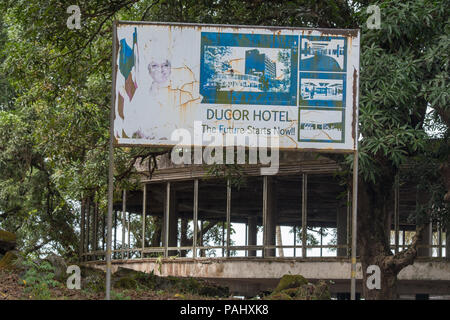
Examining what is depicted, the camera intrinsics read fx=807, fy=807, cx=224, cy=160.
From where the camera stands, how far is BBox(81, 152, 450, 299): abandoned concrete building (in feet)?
75.2

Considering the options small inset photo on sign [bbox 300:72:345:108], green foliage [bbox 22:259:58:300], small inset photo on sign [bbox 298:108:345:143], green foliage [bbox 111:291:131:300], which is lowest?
green foliage [bbox 111:291:131:300]

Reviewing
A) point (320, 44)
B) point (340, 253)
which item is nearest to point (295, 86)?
point (320, 44)

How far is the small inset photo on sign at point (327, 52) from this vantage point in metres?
11.8

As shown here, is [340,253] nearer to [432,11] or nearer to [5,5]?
[432,11]

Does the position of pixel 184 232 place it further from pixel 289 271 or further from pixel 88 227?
pixel 289 271

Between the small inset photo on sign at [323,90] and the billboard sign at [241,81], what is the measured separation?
0.01m

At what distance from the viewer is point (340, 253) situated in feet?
83.4

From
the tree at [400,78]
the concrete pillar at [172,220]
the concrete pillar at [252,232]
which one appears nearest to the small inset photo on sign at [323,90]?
the tree at [400,78]

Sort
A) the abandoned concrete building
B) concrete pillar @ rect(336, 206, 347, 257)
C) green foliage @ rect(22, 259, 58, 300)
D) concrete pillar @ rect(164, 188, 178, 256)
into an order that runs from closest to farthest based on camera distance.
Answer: green foliage @ rect(22, 259, 58, 300) < the abandoned concrete building < concrete pillar @ rect(336, 206, 347, 257) < concrete pillar @ rect(164, 188, 178, 256)

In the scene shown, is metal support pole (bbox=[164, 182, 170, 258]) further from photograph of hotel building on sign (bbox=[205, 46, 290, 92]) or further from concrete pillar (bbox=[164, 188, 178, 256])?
photograph of hotel building on sign (bbox=[205, 46, 290, 92])

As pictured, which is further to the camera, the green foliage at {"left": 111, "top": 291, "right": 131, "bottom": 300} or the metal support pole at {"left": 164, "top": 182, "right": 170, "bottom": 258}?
the metal support pole at {"left": 164, "top": 182, "right": 170, "bottom": 258}

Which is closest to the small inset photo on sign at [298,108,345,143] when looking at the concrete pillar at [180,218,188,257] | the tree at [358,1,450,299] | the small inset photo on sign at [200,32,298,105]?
the small inset photo on sign at [200,32,298,105]

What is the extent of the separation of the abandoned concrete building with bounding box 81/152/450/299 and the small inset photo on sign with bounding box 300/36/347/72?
761 cm
